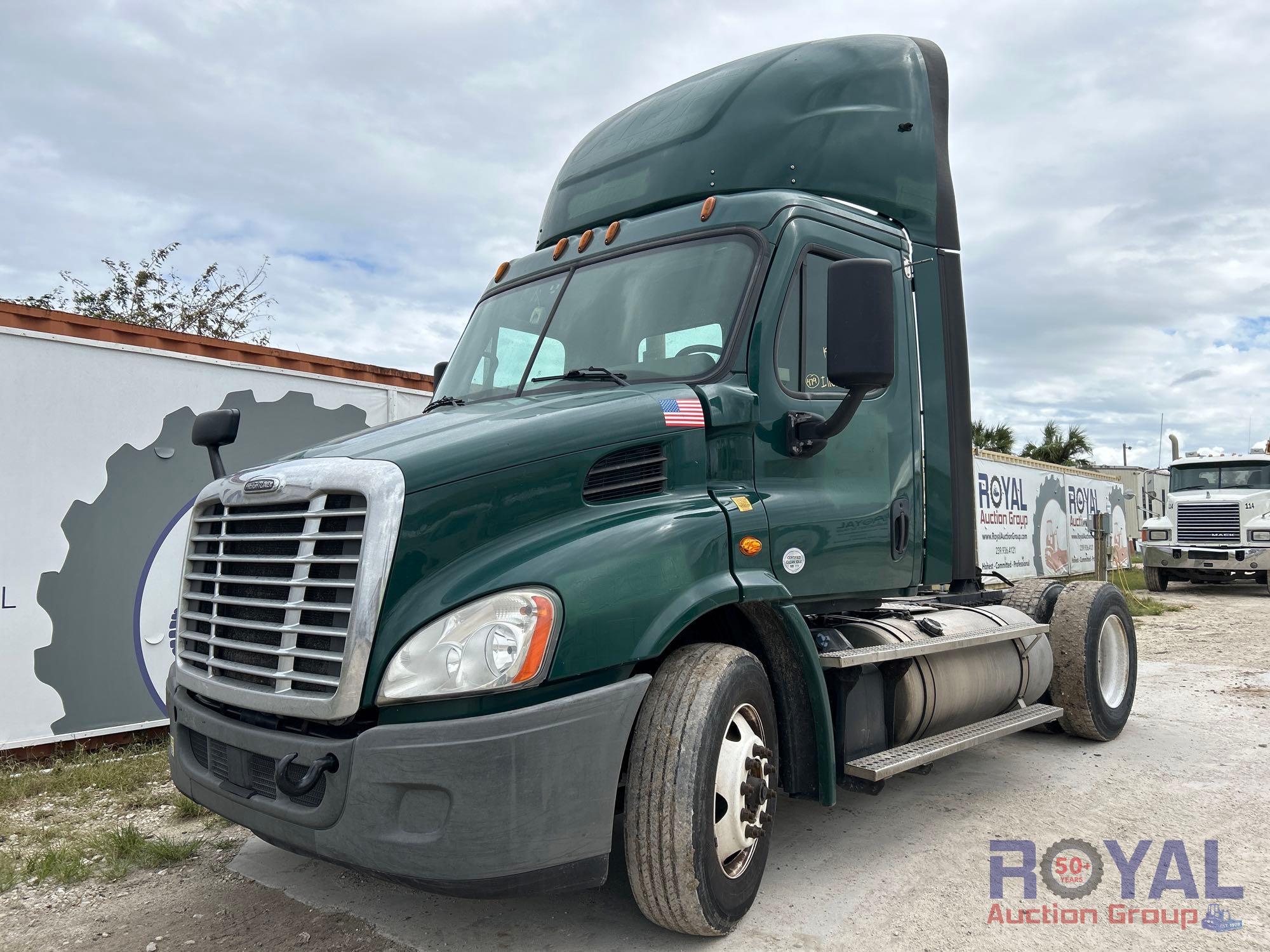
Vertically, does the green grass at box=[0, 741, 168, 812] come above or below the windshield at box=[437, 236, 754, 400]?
below

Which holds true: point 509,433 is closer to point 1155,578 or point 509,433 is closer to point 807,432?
point 807,432

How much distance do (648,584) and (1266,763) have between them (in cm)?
470

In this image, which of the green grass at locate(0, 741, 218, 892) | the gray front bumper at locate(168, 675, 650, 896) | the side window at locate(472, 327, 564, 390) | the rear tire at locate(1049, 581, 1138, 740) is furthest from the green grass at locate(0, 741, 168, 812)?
the rear tire at locate(1049, 581, 1138, 740)

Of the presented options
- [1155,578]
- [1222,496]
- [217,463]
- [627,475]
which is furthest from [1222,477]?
[217,463]

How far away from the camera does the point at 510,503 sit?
314 cm

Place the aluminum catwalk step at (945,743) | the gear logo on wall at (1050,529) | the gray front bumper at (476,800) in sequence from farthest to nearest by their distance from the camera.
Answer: the gear logo on wall at (1050,529), the aluminum catwalk step at (945,743), the gray front bumper at (476,800)

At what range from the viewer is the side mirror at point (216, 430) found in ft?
13.4

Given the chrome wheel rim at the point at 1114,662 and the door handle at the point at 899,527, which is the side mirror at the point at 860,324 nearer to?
the door handle at the point at 899,527

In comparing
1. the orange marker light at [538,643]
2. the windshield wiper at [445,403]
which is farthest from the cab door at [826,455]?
the windshield wiper at [445,403]

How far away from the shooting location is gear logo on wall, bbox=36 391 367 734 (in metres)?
5.90

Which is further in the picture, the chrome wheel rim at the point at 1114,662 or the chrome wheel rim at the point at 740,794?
the chrome wheel rim at the point at 1114,662

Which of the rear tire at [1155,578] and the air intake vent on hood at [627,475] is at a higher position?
the air intake vent on hood at [627,475]

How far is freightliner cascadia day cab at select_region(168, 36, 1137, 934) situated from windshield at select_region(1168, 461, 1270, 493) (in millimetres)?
16669

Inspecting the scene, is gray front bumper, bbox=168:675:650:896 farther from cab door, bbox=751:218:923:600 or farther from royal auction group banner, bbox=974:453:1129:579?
royal auction group banner, bbox=974:453:1129:579
